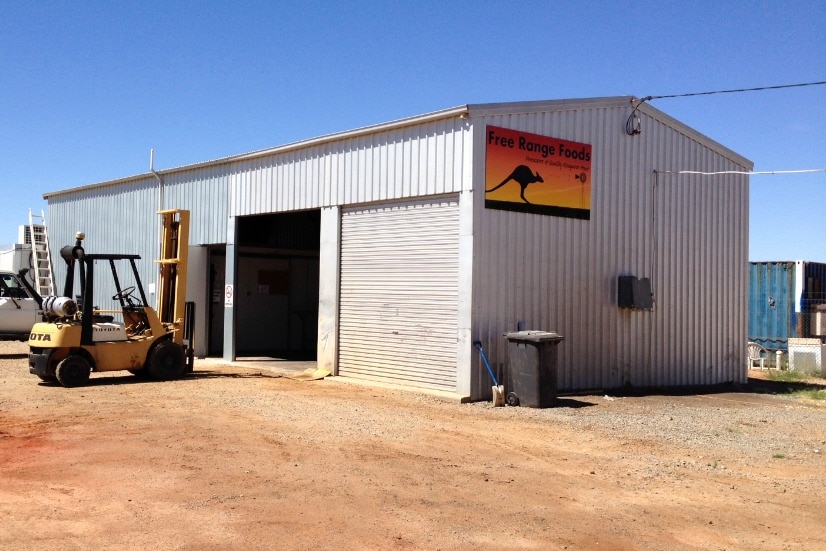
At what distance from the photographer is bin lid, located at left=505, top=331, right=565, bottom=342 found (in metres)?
12.8

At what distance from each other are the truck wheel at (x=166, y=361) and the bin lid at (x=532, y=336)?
665cm

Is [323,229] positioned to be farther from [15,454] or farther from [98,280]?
[98,280]

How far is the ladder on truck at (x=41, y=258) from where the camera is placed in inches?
1011

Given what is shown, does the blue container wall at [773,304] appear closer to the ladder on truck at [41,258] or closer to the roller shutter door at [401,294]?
the roller shutter door at [401,294]

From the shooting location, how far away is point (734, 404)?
14.7m

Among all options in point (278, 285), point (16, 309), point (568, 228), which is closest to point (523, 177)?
point (568, 228)

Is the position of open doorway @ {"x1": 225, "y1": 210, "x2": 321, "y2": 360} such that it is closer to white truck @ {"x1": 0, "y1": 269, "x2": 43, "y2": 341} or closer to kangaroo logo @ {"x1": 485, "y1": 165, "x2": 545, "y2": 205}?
white truck @ {"x1": 0, "y1": 269, "x2": 43, "y2": 341}

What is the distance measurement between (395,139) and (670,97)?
5469mm

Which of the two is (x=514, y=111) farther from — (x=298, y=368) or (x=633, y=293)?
(x=298, y=368)

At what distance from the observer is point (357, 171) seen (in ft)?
53.0

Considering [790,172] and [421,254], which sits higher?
[790,172]

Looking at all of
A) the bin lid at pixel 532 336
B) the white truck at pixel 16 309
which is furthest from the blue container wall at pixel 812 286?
the white truck at pixel 16 309

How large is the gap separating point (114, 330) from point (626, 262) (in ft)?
32.8

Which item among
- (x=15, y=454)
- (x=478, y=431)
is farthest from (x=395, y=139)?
(x=15, y=454)
